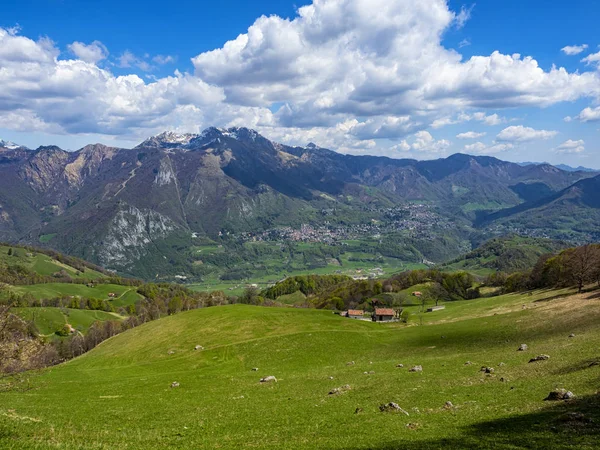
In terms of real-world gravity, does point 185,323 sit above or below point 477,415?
below

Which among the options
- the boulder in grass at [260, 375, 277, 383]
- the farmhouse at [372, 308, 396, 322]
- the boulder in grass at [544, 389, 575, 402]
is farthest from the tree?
the boulder in grass at [260, 375, 277, 383]

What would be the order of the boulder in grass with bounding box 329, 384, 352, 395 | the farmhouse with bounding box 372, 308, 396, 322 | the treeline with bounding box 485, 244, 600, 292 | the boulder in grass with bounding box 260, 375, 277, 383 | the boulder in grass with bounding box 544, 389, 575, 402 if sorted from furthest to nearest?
the farmhouse with bounding box 372, 308, 396, 322, the treeline with bounding box 485, 244, 600, 292, the boulder in grass with bounding box 260, 375, 277, 383, the boulder in grass with bounding box 329, 384, 352, 395, the boulder in grass with bounding box 544, 389, 575, 402

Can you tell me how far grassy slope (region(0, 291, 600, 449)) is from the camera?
2444cm

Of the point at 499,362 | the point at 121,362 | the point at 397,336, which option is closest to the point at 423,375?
the point at 499,362

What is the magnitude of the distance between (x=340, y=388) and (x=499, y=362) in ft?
60.9

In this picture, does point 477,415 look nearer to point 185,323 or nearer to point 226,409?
point 226,409

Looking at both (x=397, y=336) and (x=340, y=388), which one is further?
(x=397, y=336)

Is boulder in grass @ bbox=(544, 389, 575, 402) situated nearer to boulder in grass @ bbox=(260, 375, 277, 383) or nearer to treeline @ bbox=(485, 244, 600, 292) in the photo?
boulder in grass @ bbox=(260, 375, 277, 383)

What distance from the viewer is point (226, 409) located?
37.0 m

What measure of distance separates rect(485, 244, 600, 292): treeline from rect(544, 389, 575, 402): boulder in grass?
253ft

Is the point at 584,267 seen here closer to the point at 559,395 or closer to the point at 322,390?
the point at 559,395

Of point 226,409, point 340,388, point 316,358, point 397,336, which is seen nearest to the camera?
point 226,409

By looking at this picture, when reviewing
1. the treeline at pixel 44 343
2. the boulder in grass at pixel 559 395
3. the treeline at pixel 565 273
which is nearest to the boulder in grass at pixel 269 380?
the treeline at pixel 44 343

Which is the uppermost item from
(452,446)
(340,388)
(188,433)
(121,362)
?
(452,446)
